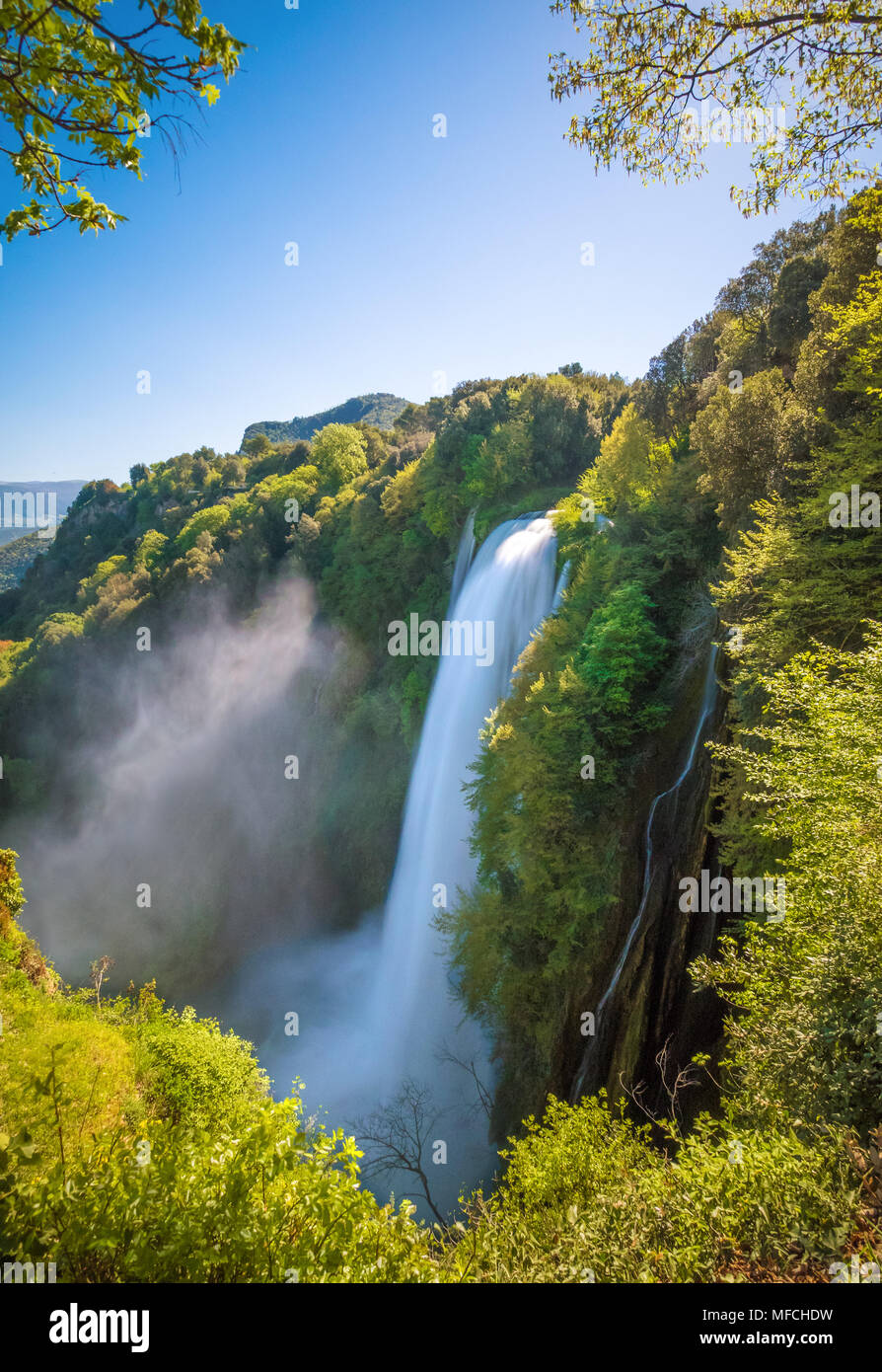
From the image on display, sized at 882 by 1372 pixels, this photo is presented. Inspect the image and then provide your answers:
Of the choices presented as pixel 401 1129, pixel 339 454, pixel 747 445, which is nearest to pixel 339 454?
pixel 339 454

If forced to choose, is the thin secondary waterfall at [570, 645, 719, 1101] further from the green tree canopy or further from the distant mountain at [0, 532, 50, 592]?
the distant mountain at [0, 532, 50, 592]

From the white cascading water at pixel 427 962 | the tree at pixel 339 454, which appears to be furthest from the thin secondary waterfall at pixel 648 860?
the tree at pixel 339 454

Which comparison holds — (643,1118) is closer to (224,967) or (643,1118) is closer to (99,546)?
(224,967)

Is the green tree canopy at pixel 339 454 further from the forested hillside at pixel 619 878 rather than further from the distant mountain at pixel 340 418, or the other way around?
the distant mountain at pixel 340 418

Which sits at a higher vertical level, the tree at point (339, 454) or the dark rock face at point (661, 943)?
the tree at point (339, 454)

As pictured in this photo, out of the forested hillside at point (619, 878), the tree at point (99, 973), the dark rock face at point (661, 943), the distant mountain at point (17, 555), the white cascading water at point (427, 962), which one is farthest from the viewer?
the distant mountain at point (17, 555)

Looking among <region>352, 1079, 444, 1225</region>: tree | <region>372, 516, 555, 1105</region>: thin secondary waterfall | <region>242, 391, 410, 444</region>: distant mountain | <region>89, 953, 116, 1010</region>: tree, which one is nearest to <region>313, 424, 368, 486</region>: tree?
<region>372, 516, 555, 1105</region>: thin secondary waterfall

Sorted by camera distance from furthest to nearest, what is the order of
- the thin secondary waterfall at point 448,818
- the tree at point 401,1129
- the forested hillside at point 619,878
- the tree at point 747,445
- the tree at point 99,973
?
Result: the thin secondary waterfall at point 448,818, the tree at point 99,973, the tree at point 401,1129, the tree at point 747,445, the forested hillside at point 619,878
